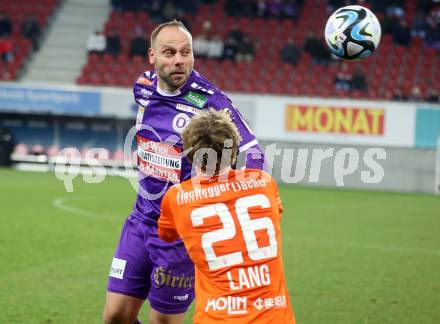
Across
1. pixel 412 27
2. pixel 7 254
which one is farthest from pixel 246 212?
pixel 412 27

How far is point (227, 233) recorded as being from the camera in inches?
154

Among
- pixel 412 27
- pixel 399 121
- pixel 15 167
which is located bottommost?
pixel 15 167

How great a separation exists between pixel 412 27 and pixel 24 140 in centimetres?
1441

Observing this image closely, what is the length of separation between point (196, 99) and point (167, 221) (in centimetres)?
114

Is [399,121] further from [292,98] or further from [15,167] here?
[15,167]

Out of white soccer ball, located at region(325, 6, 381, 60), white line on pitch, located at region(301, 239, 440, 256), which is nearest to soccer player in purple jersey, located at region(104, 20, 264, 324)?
white soccer ball, located at region(325, 6, 381, 60)

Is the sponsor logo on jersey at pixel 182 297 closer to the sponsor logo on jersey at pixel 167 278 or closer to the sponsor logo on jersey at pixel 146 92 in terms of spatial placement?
the sponsor logo on jersey at pixel 167 278

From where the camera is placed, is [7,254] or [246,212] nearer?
[246,212]

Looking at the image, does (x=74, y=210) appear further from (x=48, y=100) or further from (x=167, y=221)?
(x=167, y=221)

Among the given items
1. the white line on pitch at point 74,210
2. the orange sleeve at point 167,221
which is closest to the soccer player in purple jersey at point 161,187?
the orange sleeve at point 167,221

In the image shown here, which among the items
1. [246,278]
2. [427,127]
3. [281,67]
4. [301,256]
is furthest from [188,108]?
[281,67]

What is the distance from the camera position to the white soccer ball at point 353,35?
289 inches

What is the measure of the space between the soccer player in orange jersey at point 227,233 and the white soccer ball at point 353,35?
3.55 m

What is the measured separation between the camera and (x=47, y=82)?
92.9ft
